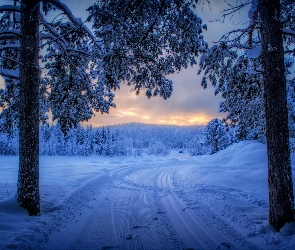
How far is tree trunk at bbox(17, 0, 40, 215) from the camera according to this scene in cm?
532

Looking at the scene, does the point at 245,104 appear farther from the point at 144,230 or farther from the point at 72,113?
the point at 72,113

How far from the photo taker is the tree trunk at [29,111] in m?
5.32

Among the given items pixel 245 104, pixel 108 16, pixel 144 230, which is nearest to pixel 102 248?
pixel 144 230

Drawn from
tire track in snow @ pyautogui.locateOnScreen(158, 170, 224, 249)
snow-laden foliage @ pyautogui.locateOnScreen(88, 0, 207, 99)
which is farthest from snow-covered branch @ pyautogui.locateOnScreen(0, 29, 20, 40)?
tire track in snow @ pyautogui.locateOnScreen(158, 170, 224, 249)

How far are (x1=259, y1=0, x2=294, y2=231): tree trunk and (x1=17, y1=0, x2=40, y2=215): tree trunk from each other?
252 inches

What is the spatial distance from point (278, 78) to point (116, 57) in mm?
4421

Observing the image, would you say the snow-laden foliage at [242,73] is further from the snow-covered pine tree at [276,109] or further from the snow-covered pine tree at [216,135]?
the snow-covered pine tree at [216,135]

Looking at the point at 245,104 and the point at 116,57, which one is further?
the point at 245,104

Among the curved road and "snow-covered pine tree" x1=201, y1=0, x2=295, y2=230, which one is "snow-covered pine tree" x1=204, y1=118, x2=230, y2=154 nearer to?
the curved road

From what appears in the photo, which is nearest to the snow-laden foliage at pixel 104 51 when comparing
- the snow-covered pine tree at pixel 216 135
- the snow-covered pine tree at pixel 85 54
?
the snow-covered pine tree at pixel 85 54

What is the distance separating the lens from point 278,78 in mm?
4500

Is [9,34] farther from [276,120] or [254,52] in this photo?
[276,120]

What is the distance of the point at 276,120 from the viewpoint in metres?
4.43

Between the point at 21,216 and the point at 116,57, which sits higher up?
the point at 116,57
